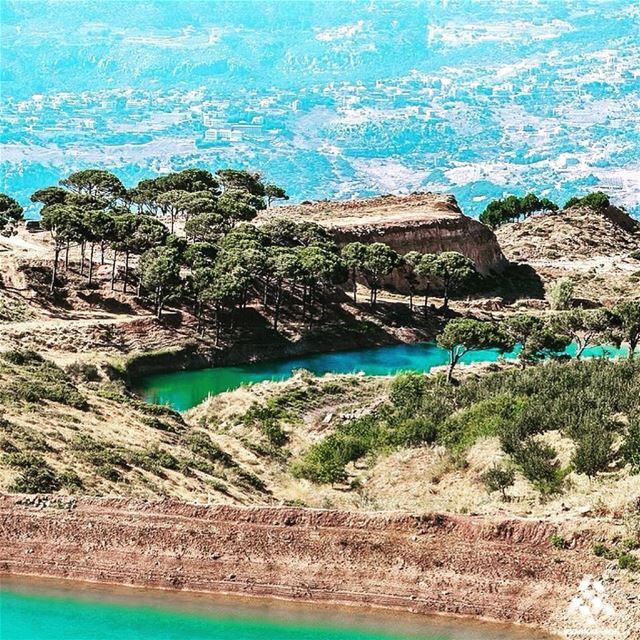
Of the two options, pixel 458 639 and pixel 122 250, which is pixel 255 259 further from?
pixel 458 639

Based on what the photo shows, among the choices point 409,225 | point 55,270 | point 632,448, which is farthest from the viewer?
point 409,225

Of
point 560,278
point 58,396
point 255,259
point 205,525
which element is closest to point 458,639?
point 205,525

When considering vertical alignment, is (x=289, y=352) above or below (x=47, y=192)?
below

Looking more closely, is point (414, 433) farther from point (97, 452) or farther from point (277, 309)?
point (277, 309)

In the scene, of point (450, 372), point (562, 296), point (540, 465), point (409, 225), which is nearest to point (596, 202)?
point (409, 225)

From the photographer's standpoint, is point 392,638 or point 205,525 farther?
point 205,525

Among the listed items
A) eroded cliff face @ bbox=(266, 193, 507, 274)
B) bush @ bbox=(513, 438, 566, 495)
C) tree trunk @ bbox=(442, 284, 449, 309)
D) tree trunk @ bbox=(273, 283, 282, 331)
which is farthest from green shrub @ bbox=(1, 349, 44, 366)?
eroded cliff face @ bbox=(266, 193, 507, 274)
